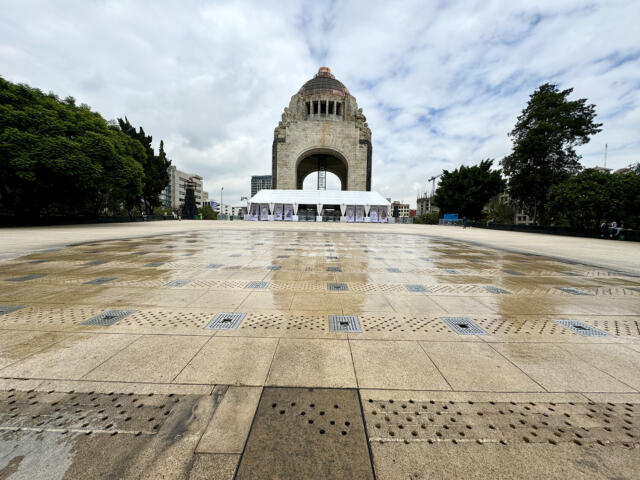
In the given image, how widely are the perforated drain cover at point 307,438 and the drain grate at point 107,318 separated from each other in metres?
2.65

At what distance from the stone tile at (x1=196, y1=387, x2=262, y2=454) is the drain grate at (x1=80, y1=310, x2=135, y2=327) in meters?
2.40

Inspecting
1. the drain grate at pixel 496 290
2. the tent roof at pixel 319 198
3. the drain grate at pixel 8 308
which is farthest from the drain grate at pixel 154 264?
the tent roof at pixel 319 198

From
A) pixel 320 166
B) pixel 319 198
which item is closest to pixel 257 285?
pixel 319 198

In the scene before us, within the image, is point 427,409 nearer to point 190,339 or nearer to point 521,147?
point 190,339

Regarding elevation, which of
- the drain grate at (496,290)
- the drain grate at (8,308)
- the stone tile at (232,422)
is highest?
the drain grate at (496,290)

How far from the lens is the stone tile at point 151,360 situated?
2.43 m

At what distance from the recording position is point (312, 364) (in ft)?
8.83

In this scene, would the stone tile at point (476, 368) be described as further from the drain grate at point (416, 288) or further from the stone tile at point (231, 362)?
the drain grate at point (416, 288)

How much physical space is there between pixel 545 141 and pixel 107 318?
135ft

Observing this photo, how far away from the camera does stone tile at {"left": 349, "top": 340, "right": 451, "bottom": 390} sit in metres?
2.39

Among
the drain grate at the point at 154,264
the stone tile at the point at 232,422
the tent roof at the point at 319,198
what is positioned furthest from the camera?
the tent roof at the point at 319,198

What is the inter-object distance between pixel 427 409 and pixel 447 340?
4.46ft

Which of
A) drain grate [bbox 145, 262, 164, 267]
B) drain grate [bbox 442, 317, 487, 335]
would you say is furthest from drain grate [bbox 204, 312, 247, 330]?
drain grate [bbox 145, 262, 164, 267]

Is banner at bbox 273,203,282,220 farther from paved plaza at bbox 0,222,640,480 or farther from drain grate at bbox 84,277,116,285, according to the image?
paved plaza at bbox 0,222,640,480
